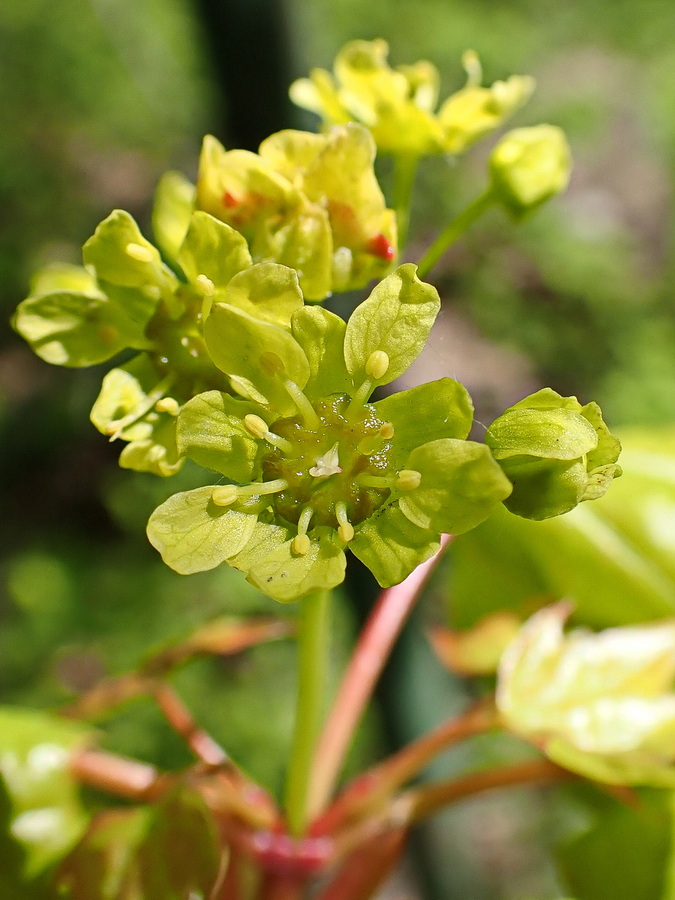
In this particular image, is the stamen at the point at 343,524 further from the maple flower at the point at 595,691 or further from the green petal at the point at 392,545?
the maple flower at the point at 595,691

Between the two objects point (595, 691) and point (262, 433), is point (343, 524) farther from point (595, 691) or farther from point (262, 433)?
point (595, 691)

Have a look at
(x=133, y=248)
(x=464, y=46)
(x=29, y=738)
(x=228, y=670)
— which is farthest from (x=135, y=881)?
(x=464, y=46)

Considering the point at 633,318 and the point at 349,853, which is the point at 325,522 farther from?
the point at 633,318

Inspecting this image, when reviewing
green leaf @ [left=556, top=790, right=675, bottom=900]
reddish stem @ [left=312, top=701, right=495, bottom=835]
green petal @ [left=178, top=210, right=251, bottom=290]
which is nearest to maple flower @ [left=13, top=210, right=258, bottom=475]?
green petal @ [left=178, top=210, right=251, bottom=290]

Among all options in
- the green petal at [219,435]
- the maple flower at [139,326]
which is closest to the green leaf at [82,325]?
the maple flower at [139,326]

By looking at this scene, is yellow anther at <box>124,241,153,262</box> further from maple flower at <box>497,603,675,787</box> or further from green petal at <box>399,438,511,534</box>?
maple flower at <box>497,603,675,787</box>

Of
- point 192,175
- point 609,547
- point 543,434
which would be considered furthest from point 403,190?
point 192,175
